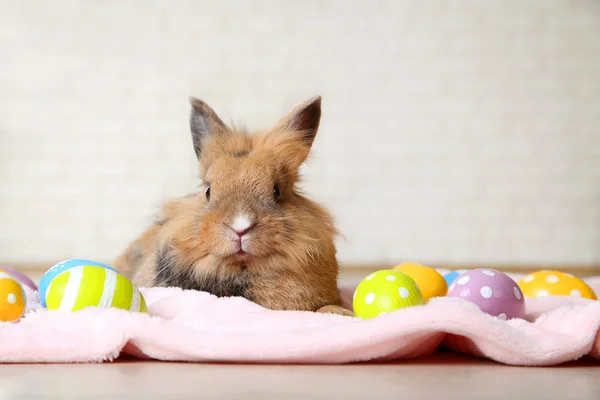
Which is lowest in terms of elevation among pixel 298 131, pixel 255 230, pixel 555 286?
pixel 555 286

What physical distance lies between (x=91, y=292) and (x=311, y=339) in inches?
21.5

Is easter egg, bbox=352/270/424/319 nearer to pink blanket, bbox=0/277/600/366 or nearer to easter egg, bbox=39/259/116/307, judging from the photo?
pink blanket, bbox=0/277/600/366

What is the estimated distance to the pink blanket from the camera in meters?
1.25

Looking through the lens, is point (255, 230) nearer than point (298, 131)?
Yes

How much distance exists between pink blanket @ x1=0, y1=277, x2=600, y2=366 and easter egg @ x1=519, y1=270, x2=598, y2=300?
2.33 ft

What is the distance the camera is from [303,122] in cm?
195

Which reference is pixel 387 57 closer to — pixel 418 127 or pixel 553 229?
pixel 418 127

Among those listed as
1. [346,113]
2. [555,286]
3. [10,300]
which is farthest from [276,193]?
[346,113]

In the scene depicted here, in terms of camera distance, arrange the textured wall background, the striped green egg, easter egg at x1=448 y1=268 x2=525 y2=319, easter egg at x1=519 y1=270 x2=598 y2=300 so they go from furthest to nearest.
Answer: the textured wall background, easter egg at x1=519 y1=270 x2=598 y2=300, easter egg at x1=448 y1=268 x2=525 y2=319, the striped green egg

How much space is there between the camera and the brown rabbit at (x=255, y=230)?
1703mm

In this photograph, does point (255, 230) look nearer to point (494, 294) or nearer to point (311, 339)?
point (311, 339)

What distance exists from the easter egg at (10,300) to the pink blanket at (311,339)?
20 centimetres

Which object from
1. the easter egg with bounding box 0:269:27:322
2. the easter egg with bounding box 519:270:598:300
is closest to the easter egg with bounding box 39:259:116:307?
the easter egg with bounding box 0:269:27:322

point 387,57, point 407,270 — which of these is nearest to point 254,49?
point 387,57
